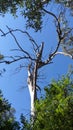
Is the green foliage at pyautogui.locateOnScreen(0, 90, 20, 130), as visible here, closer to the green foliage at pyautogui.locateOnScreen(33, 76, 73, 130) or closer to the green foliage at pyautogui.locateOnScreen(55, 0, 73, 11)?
the green foliage at pyautogui.locateOnScreen(33, 76, 73, 130)

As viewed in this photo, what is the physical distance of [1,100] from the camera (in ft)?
27.9

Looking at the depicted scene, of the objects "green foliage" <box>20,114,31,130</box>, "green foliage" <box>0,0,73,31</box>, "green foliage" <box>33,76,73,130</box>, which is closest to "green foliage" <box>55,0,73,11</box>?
"green foliage" <box>0,0,73,31</box>

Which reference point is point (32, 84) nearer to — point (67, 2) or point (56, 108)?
point (67, 2)

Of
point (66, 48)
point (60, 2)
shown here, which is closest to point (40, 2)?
point (60, 2)

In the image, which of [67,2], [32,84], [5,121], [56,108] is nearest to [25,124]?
[56,108]

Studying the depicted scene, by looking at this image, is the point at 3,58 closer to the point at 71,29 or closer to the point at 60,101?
the point at 71,29

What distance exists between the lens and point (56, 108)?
6953mm

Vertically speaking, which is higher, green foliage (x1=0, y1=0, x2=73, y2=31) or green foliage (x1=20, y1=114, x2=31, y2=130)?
green foliage (x1=0, y1=0, x2=73, y2=31)

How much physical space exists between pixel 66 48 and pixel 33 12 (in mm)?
6593

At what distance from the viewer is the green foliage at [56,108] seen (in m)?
6.67

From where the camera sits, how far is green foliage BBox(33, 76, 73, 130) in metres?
6.67

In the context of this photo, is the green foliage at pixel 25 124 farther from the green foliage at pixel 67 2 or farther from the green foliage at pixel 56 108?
the green foliage at pixel 67 2

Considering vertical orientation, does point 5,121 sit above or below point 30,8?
below

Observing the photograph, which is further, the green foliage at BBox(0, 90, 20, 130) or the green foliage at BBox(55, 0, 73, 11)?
the green foliage at BBox(55, 0, 73, 11)
